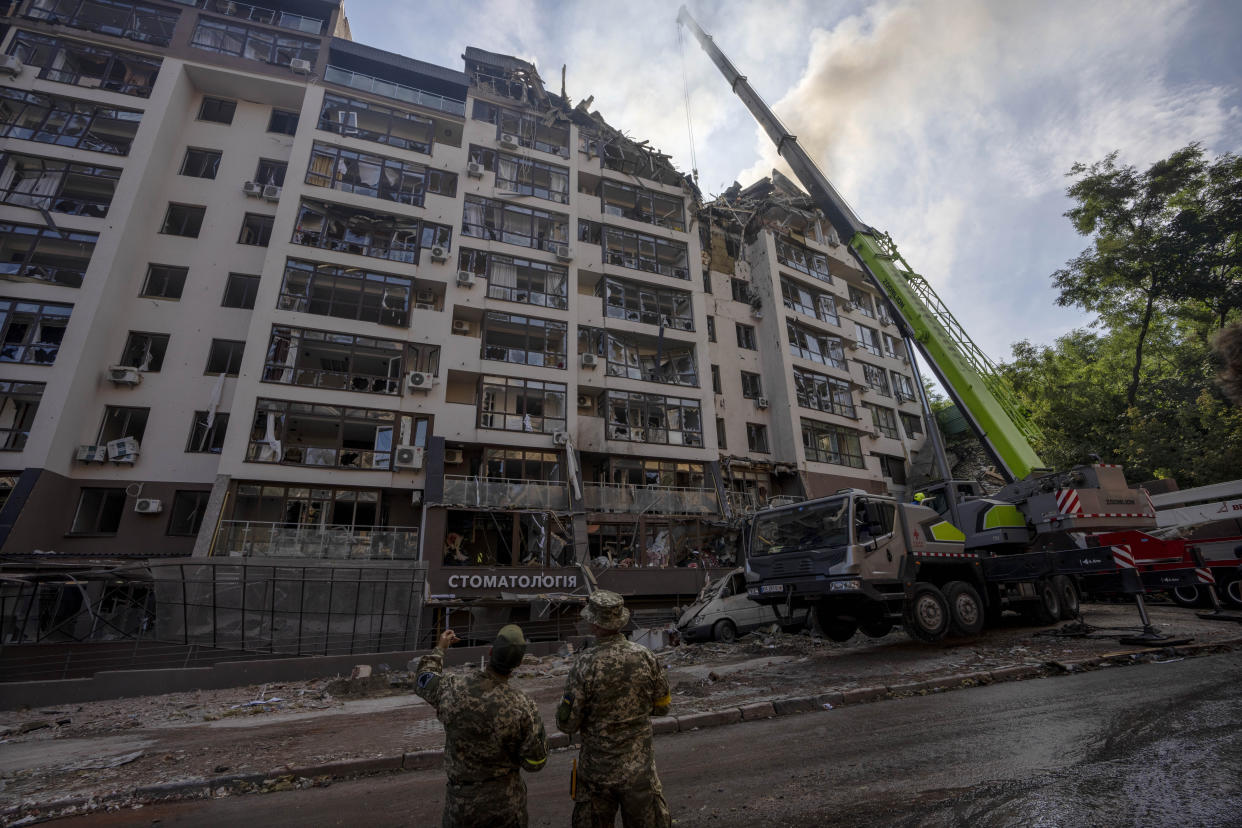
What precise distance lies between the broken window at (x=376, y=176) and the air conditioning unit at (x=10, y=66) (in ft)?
34.8

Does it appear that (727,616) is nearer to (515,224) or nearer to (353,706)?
(353,706)

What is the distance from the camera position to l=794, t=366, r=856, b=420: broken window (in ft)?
105

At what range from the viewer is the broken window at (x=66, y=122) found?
70.9ft

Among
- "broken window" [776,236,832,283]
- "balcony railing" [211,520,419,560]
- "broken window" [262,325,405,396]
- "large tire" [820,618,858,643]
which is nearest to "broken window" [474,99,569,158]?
"broken window" [262,325,405,396]

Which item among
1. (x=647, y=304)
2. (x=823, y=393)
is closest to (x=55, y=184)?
(x=647, y=304)

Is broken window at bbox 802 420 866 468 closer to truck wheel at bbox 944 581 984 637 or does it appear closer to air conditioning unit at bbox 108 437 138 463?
truck wheel at bbox 944 581 984 637

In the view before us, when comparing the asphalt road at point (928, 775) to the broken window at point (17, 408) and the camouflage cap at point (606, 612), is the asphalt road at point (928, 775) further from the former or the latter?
the broken window at point (17, 408)

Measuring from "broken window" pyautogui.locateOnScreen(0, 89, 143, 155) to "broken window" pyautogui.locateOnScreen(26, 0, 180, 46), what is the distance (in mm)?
4135

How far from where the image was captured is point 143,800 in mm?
5504

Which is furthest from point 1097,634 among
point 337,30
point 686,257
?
point 337,30

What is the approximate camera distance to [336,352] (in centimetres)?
2236

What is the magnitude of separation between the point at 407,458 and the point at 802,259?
28.4 meters

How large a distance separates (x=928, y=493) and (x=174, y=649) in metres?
19.9

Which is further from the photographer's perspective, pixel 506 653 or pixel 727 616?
pixel 727 616
